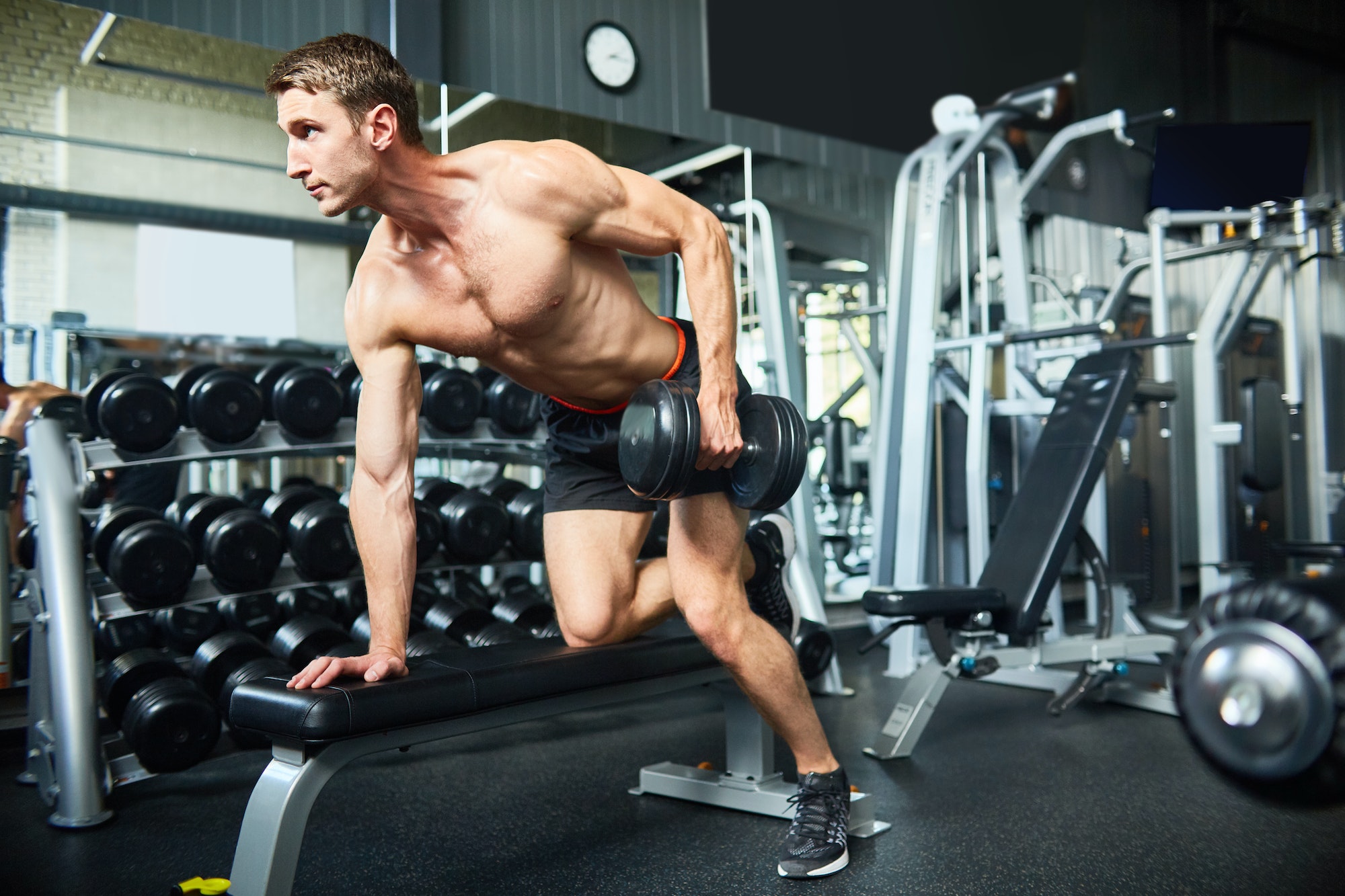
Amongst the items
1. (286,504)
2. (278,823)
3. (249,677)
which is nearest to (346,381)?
(286,504)

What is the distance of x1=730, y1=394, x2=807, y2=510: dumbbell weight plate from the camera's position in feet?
5.79

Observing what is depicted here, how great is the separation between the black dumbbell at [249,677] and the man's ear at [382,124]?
139 cm

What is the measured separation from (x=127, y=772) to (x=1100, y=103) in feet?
21.0

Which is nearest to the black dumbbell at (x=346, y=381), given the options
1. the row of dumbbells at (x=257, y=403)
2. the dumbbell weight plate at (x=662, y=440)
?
the row of dumbbells at (x=257, y=403)

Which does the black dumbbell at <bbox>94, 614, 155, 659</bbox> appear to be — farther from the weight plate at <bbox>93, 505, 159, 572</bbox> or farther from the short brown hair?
the short brown hair

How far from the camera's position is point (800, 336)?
5.12 m

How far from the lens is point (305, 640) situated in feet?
9.05

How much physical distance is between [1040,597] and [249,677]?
214 cm

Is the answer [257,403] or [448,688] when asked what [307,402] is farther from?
[448,688]

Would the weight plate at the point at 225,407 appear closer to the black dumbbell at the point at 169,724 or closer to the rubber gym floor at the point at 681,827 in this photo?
the black dumbbell at the point at 169,724

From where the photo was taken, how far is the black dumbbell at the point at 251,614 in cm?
326

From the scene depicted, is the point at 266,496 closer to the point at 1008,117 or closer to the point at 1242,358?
the point at 1008,117

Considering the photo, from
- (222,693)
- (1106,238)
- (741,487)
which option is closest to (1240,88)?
(1106,238)

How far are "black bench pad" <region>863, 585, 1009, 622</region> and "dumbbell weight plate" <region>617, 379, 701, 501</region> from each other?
43.3 inches
